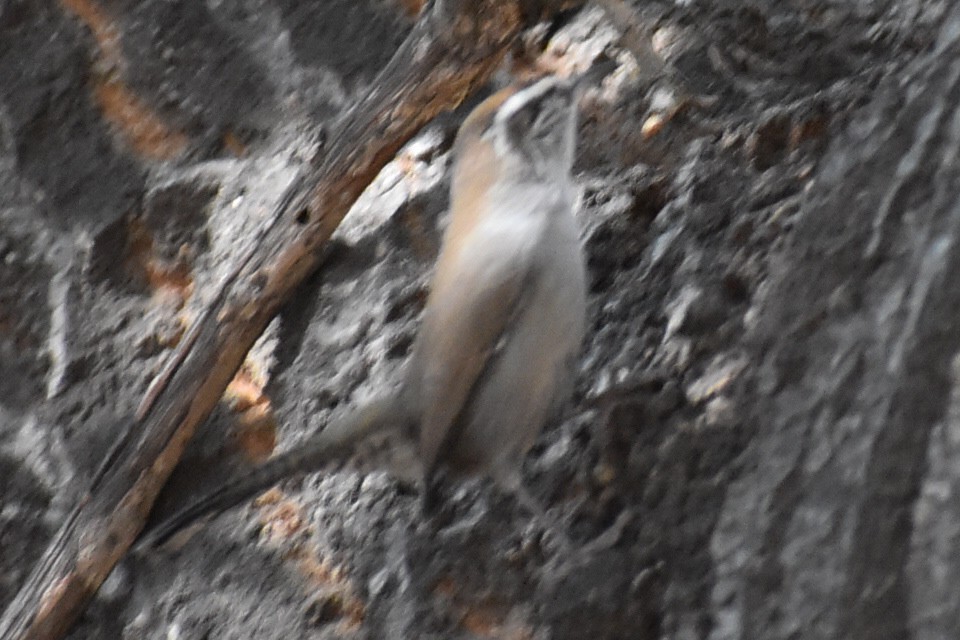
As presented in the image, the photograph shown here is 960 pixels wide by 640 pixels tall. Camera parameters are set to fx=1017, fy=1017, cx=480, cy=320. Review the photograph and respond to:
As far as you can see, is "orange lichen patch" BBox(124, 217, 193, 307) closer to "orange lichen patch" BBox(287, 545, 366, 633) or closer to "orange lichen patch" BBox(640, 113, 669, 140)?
"orange lichen patch" BBox(287, 545, 366, 633)

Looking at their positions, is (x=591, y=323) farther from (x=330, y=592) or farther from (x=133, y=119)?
(x=133, y=119)

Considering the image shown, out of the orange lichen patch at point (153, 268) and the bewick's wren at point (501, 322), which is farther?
the orange lichen patch at point (153, 268)

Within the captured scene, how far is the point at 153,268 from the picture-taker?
74.6 inches

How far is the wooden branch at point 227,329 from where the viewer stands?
1.56 meters

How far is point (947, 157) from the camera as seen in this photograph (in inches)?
49.1

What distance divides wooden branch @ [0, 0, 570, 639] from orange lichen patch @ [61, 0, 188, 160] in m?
0.45

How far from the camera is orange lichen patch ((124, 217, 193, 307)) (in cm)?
187

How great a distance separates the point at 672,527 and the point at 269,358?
77 cm

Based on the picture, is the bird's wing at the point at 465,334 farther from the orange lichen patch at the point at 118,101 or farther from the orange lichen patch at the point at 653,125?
the orange lichen patch at the point at 118,101

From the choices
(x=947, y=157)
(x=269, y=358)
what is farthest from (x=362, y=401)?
(x=947, y=157)

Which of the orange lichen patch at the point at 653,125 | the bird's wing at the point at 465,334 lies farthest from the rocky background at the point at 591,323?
the bird's wing at the point at 465,334

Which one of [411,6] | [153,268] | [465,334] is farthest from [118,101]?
[465,334]

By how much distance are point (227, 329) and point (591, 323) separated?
56cm

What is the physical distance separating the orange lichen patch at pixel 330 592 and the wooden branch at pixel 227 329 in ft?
0.86
